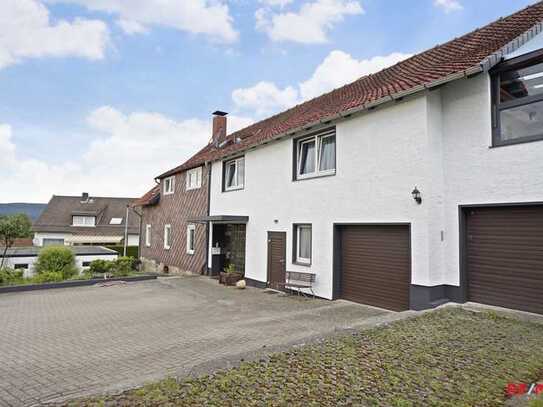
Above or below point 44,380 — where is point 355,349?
above

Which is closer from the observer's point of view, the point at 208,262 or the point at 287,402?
the point at 287,402

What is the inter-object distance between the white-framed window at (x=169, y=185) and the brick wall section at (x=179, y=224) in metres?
0.30

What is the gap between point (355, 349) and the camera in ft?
15.5

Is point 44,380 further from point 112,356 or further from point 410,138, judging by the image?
point 410,138

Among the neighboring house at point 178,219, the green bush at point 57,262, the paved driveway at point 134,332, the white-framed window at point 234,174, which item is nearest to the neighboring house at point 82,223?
the neighboring house at point 178,219

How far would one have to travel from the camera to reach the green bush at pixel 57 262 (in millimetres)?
15531

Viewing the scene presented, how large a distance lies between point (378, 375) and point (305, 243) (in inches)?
291

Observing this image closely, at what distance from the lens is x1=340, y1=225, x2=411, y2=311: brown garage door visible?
8.30 meters

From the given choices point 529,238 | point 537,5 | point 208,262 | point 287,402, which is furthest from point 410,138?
point 208,262

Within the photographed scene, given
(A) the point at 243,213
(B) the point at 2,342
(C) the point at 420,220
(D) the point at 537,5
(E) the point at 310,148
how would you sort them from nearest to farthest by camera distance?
(B) the point at 2,342 → (C) the point at 420,220 → (D) the point at 537,5 → (E) the point at 310,148 → (A) the point at 243,213

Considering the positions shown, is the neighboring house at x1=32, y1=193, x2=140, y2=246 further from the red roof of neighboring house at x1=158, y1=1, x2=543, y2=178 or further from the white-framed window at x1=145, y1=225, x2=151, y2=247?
the red roof of neighboring house at x1=158, y1=1, x2=543, y2=178

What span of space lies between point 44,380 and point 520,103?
9.04 meters

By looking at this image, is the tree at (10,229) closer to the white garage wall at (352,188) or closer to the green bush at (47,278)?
the green bush at (47,278)

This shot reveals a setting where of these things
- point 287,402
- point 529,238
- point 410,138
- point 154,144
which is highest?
point 154,144
